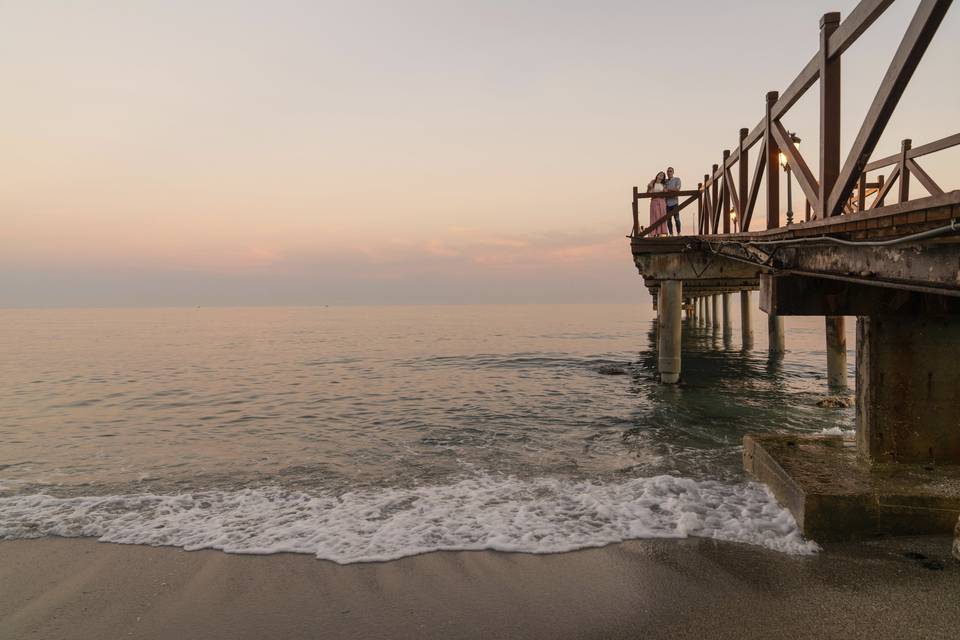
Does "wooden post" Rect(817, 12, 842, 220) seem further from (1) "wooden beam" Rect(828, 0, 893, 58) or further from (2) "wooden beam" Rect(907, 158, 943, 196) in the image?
(2) "wooden beam" Rect(907, 158, 943, 196)

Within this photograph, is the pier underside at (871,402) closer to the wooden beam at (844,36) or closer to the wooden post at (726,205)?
the wooden beam at (844,36)

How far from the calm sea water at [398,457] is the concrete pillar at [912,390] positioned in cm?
162

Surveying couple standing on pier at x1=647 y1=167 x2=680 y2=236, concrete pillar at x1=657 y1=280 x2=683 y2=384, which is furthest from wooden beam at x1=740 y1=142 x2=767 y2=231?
concrete pillar at x1=657 y1=280 x2=683 y2=384

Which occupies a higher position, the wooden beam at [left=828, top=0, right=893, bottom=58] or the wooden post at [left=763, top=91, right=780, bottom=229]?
the wooden beam at [left=828, top=0, right=893, bottom=58]

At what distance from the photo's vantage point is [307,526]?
6371mm

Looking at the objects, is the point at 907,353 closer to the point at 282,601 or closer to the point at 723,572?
the point at 723,572

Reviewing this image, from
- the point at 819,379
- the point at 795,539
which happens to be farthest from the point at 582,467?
the point at 819,379

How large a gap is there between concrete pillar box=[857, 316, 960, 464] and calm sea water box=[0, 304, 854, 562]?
1.62 metres

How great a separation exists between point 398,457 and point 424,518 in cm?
362

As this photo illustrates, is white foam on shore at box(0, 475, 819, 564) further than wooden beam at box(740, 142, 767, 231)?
No

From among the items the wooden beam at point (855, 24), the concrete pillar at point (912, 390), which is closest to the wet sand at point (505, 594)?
the concrete pillar at point (912, 390)

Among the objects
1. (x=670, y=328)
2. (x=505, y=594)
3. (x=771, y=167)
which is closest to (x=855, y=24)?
(x=771, y=167)

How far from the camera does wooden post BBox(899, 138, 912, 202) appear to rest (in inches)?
317

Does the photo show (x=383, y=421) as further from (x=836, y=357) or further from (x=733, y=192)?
(x=836, y=357)
